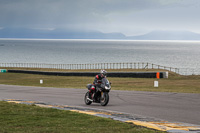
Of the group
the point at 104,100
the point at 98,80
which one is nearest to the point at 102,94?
the point at 104,100

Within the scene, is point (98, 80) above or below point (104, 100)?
above

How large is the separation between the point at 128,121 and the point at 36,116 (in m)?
2.96

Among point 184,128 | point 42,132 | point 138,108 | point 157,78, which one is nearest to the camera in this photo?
point 42,132

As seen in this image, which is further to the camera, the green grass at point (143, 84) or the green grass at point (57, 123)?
the green grass at point (143, 84)

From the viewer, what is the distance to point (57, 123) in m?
9.94

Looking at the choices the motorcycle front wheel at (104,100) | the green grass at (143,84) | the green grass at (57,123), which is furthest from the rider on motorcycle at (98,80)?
the green grass at (143,84)

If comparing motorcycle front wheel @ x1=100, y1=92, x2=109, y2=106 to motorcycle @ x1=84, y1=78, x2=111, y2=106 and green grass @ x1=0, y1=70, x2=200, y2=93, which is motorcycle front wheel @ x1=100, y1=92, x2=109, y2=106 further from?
green grass @ x1=0, y1=70, x2=200, y2=93

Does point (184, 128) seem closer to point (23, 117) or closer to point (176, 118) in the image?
point (176, 118)

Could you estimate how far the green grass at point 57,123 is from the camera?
28.9 ft

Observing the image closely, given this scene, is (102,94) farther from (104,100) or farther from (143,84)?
(143,84)

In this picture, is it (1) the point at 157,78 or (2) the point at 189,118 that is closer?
(2) the point at 189,118

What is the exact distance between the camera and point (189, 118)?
11.6 meters

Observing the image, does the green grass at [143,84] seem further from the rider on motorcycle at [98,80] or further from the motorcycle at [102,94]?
the rider on motorcycle at [98,80]

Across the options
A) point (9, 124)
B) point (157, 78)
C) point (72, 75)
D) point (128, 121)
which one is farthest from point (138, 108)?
point (72, 75)
